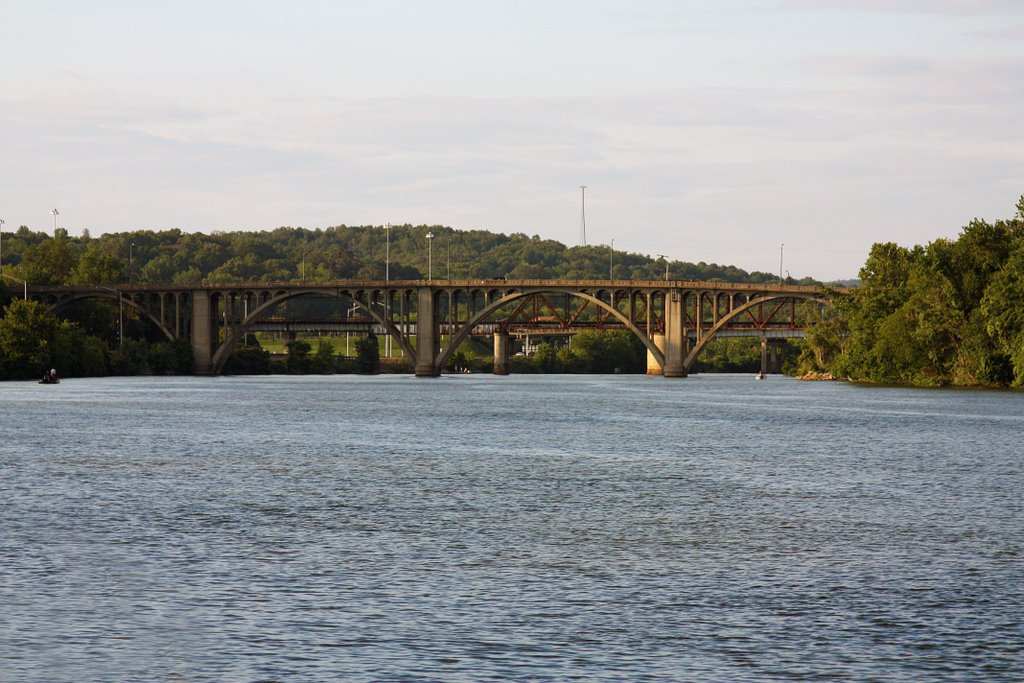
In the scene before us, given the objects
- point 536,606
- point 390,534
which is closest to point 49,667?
point 536,606

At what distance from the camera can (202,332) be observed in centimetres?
18225

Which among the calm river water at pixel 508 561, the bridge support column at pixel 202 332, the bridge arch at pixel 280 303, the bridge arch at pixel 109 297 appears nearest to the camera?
the calm river water at pixel 508 561

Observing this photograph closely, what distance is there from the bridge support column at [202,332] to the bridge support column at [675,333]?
5698 centimetres

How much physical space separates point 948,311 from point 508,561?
355 feet

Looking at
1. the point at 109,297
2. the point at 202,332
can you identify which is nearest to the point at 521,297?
the point at 202,332

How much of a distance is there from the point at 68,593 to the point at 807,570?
39.1 feet

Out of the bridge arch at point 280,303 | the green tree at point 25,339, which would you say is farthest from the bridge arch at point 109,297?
the green tree at point 25,339

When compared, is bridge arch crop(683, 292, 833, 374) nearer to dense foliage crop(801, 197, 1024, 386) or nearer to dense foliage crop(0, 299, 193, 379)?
dense foliage crop(801, 197, 1024, 386)

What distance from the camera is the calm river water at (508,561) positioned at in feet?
58.2

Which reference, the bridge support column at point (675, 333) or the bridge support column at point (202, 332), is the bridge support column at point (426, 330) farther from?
the bridge support column at point (675, 333)

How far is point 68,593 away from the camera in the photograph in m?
21.8

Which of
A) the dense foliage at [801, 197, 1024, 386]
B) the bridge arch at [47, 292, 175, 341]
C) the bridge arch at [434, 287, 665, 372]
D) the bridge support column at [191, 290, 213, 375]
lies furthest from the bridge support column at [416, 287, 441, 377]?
the dense foliage at [801, 197, 1024, 386]

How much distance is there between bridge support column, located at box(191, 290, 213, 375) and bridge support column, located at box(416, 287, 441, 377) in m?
26.0

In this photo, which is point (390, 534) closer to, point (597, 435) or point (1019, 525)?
point (1019, 525)
